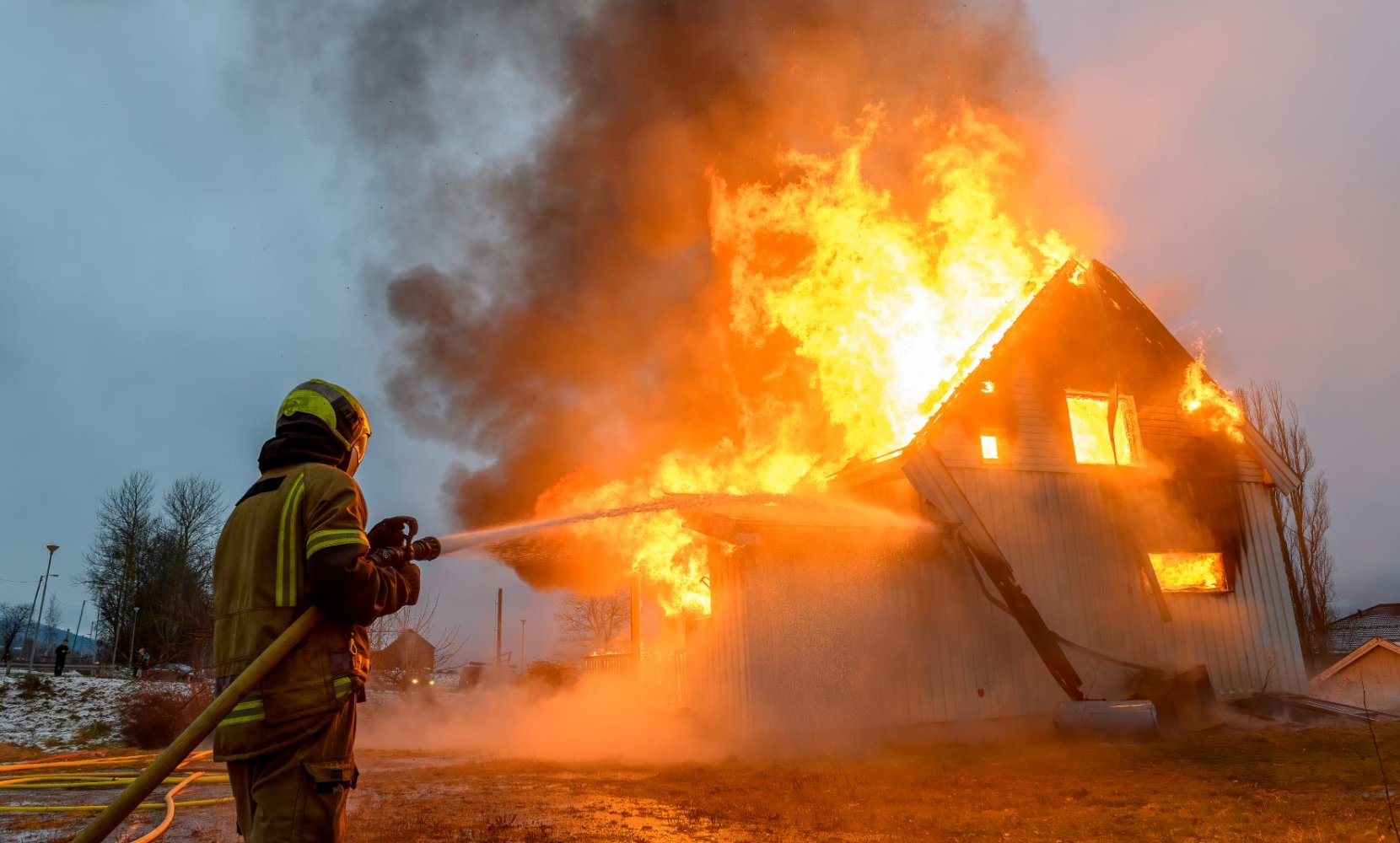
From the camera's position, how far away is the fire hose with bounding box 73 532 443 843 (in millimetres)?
2717

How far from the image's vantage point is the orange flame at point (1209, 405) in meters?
16.6

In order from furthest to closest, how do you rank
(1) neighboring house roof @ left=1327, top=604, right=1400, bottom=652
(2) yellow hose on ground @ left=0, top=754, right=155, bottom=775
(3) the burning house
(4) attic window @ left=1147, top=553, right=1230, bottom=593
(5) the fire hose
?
(1) neighboring house roof @ left=1327, top=604, right=1400, bottom=652 → (4) attic window @ left=1147, top=553, right=1230, bottom=593 → (3) the burning house → (2) yellow hose on ground @ left=0, top=754, right=155, bottom=775 → (5) the fire hose

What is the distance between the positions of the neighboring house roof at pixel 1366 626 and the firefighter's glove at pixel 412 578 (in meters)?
52.3

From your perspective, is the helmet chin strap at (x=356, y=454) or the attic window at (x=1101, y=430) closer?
the helmet chin strap at (x=356, y=454)

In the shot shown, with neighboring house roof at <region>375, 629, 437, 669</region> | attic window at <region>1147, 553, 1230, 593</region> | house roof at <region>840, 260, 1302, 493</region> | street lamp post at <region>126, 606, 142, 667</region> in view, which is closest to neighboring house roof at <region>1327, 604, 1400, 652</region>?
house roof at <region>840, 260, 1302, 493</region>

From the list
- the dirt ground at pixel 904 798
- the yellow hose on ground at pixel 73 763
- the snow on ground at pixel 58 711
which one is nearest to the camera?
the dirt ground at pixel 904 798

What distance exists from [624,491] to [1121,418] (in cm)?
1168

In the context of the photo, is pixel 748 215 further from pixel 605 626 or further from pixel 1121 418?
pixel 605 626

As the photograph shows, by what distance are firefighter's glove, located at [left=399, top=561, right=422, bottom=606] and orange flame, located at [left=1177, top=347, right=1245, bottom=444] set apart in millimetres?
16983

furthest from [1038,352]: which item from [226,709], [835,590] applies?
[226,709]

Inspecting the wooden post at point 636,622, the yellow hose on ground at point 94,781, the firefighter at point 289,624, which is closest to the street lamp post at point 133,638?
the wooden post at point 636,622

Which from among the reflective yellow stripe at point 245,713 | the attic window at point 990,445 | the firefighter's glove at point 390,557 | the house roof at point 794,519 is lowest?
the reflective yellow stripe at point 245,713

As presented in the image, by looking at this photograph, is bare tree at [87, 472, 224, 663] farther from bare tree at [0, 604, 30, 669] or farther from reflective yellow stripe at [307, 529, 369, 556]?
reflective yellow stripe at [307, 529, 369, 556]

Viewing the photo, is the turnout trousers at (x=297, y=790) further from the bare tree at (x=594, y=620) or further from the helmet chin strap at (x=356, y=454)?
the bare tree at (x=594, y=620)
